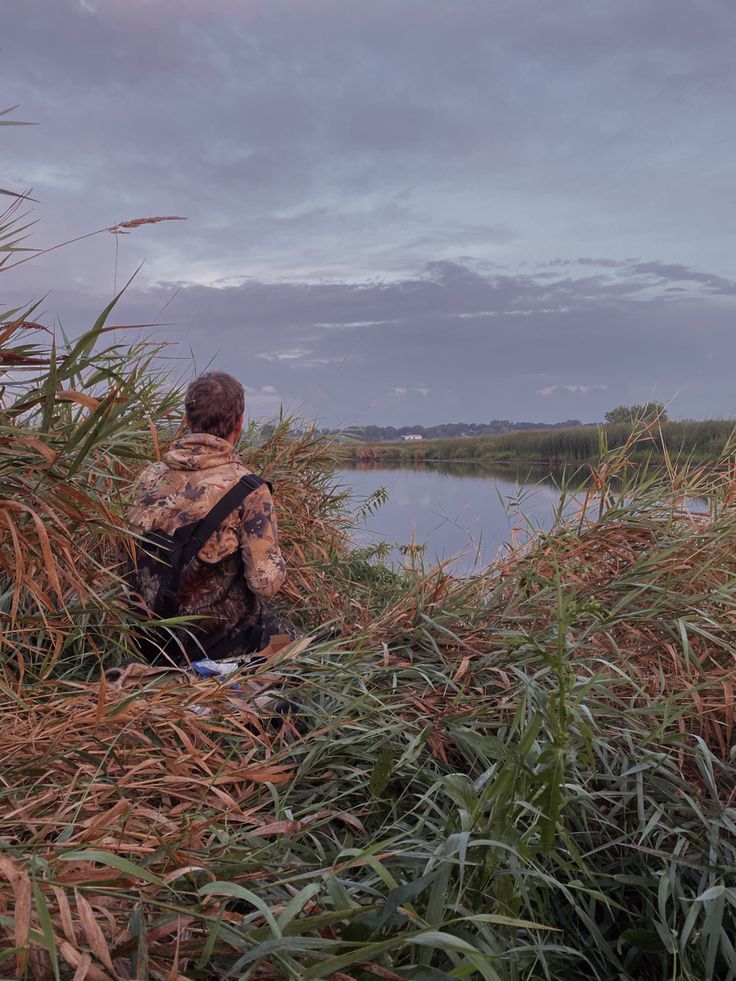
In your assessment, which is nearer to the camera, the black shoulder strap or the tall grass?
the tall grass

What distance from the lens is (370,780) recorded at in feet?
6.77

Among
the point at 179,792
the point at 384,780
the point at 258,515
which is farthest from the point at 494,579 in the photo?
the point at 179,792

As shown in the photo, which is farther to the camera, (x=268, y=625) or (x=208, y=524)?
(x=268, y=625)

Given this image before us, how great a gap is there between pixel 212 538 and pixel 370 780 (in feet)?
5.48

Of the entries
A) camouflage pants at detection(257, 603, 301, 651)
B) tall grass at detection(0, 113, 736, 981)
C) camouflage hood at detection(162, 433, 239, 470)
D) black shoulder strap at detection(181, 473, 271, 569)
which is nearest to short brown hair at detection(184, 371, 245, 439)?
camouflage hood at detection(162, 433, 239, 470)

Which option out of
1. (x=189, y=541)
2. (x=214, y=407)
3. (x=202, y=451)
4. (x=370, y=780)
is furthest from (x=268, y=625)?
(x=370, y=780)

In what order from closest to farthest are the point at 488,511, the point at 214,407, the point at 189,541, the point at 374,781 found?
1. the point at 374,781
2. the point at 189,541
3. the point at 214,407
4. the point at 488,511

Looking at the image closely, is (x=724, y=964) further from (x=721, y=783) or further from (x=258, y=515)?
(x=258, y=515)

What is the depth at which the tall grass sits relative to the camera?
1429 mm

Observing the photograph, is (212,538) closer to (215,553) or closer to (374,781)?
(215,553)

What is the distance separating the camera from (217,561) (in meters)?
3.55

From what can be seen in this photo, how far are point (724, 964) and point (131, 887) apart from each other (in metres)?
1.40

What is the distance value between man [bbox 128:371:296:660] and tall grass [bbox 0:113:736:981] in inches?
15.2

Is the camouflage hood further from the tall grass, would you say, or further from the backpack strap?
the tall grass
